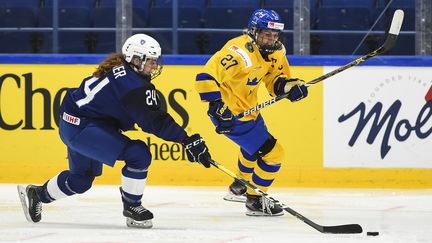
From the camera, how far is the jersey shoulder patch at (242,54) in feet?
18.9

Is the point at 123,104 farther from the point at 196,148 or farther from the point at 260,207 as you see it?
the point at 260,207

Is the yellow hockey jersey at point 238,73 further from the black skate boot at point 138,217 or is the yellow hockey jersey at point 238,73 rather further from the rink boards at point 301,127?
the rink boards at point 301,127

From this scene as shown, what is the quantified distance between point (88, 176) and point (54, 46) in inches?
121

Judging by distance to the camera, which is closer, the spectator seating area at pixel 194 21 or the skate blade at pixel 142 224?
the skate blade at pixel 142 224

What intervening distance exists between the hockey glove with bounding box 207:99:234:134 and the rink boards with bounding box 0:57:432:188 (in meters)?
1.75

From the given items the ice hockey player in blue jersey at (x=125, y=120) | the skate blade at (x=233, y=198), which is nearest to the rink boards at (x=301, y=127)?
the skate blade at (x=233, y=198)

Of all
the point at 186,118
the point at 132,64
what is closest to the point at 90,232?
the point at 132,64

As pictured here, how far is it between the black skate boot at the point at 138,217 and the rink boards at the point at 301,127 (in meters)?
2.45

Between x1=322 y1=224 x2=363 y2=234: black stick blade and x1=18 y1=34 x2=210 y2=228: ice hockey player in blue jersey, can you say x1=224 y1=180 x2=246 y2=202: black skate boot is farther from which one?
x1=322 y1=224 x2=363 y2=234: black stick blade

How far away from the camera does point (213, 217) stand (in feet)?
18.2

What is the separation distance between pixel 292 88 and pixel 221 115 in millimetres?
473

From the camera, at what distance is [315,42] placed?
8.99 m

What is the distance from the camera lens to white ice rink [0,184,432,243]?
15.3 feet

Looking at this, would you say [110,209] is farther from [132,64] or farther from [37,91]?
[37,91]
